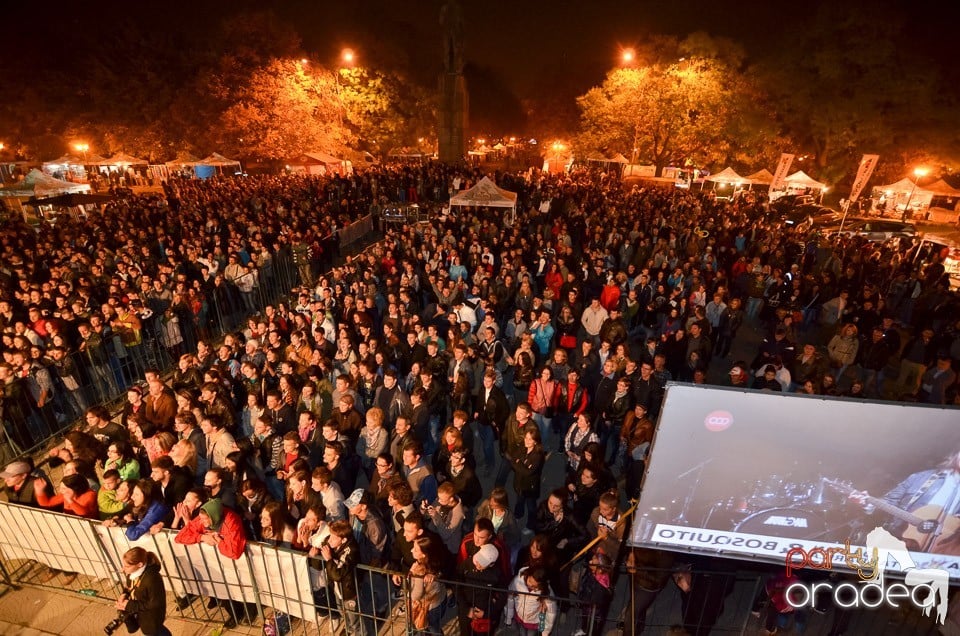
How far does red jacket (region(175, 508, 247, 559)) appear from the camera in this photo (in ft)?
14.9

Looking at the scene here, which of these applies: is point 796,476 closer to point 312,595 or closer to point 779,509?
point 779,509

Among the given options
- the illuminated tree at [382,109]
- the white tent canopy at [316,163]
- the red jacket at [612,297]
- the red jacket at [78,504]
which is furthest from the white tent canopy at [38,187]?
the illuminated tree at [382,109]

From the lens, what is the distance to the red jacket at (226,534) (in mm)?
4539

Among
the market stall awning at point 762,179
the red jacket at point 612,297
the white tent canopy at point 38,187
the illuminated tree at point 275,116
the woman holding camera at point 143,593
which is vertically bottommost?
the woman holding camera at point 143,593

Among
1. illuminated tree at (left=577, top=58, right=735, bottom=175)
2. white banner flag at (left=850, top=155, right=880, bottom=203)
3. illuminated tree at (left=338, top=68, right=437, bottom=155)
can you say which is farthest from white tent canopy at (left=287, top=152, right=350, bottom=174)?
white banner flag at (left=850, top=155, right=880, bottom=203)

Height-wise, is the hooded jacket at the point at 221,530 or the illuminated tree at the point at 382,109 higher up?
the illuminated tree at the point at 382,109

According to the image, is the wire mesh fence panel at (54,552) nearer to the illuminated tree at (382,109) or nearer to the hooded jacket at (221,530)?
the hooded jacket at (221,530)

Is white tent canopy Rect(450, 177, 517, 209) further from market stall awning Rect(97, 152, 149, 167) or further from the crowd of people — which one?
market stall awning Rect(97, 152, 149, 167)

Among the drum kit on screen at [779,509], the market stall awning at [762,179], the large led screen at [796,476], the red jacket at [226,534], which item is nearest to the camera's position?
the large led screen at [796,476]

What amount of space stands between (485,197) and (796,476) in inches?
567

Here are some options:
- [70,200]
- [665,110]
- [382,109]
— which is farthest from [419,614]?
[382,109]

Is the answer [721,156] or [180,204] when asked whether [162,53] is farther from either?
[721,156]

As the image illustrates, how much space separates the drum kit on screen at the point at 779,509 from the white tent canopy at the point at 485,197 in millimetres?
14003

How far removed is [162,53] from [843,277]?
46.4 m
